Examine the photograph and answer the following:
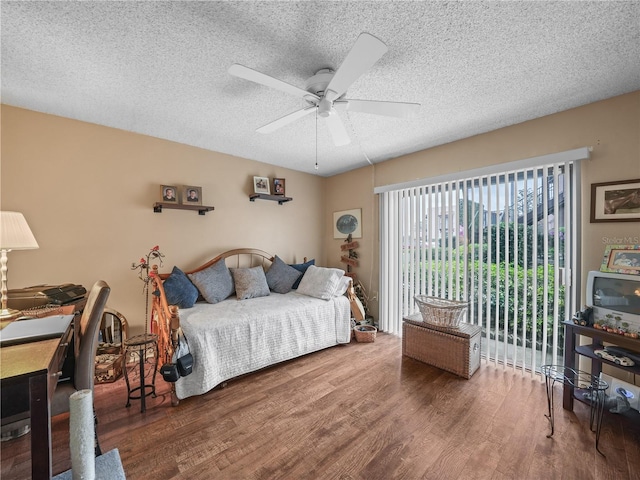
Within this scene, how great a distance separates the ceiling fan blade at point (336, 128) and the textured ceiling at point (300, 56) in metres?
0.31

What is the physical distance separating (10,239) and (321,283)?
268 cm

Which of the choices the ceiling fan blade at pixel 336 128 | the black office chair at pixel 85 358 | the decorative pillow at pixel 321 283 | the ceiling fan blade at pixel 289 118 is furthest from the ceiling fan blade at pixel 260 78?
the decorative pillow at pixel 321 283

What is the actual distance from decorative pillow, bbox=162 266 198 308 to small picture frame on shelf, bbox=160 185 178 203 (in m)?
0.81

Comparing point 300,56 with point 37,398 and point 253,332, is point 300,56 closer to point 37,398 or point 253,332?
point 37,398

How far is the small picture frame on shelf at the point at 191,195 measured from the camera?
3057 mm

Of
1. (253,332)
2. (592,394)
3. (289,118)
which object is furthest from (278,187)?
(592,394)

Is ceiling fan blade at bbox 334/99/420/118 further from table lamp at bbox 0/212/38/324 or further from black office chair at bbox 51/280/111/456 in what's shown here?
table lamp at bbox 0/212/38/324

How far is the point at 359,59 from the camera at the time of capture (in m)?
1.24

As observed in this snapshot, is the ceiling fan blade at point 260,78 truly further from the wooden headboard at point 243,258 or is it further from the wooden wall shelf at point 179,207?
the wooden headboard at point 243,258

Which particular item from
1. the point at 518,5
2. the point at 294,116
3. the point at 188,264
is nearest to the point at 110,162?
the point at 188,264

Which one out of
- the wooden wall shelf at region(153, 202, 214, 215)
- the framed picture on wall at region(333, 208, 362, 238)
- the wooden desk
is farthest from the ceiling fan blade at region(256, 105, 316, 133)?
the framed picture on wall at region(333, 208, 362, 238)

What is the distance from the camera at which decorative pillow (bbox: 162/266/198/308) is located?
2.67 m

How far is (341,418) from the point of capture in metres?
1.88

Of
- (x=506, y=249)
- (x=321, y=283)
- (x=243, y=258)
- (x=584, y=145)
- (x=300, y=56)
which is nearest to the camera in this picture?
(x=300, y=56)
